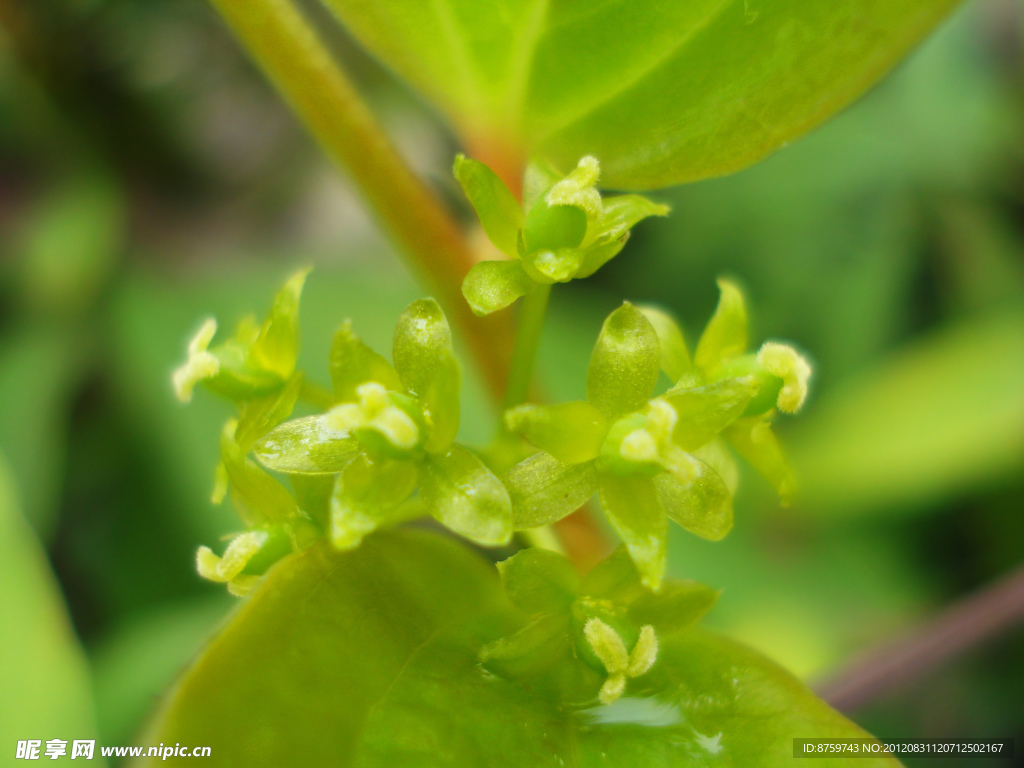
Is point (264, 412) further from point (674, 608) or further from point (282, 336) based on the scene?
point (674, 608)

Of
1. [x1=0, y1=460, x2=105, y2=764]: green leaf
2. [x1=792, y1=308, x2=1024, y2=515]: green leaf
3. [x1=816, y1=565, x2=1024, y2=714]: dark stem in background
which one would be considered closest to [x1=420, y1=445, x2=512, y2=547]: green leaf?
[x1=0, y1=460, x2=105, y2=764]: green leaf

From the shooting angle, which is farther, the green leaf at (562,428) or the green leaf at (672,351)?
the green leaf at (672,351)

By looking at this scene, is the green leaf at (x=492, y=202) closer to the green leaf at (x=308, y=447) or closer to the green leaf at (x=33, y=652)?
the green leaf at (x=308, y=447)

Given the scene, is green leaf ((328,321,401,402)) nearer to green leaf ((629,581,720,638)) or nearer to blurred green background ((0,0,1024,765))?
green leaf ((629,581,720,638))

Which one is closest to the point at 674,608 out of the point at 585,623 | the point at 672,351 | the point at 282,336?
the point at 585,623

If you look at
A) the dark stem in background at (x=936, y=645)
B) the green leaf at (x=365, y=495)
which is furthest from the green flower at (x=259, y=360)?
→ the dark stem in background at (x=936, y=645)

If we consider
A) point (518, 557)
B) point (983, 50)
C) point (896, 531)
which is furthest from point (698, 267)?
point (518, 557)
